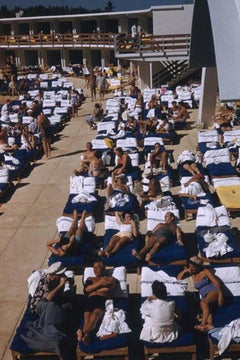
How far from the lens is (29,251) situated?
8984mm

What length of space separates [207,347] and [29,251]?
155 inches

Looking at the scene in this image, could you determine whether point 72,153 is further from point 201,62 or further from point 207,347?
point 207,347

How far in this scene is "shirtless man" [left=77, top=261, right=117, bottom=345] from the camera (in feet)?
20.0

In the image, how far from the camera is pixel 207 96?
17125 millimetres

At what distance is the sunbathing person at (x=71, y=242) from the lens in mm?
8055

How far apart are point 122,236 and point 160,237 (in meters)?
0.64

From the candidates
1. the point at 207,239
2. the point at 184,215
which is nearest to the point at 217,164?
the point at 184,215

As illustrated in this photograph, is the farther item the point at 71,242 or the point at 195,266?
the point at 71,242

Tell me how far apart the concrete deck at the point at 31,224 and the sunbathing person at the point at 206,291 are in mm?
1072

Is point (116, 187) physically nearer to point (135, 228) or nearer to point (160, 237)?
point (135, 228)

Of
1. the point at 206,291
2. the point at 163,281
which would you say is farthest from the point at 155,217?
the point at 206,291

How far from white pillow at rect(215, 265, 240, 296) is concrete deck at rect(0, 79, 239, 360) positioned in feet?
4.24

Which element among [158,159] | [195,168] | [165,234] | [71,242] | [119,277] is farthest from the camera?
[158,159]

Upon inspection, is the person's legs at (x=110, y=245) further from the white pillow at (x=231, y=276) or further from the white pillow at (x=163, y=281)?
A: the white pillow at (x=231, y=276)
